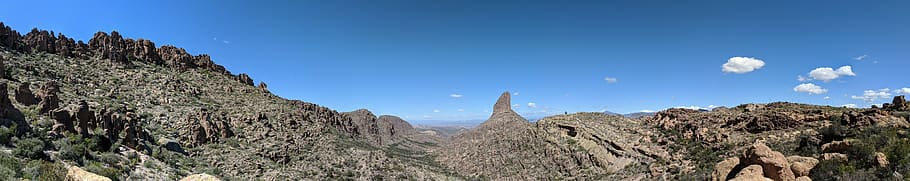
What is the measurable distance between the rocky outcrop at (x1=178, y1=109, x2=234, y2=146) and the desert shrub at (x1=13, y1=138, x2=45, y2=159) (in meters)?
15.6

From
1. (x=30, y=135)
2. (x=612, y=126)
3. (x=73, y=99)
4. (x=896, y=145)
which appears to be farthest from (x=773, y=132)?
(x=73, y=99)

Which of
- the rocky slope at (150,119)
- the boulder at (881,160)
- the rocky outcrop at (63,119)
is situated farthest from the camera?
the rocky outcrop at (63,119)

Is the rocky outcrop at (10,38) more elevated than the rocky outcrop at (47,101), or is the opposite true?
the rocky outcrop at (10,38)

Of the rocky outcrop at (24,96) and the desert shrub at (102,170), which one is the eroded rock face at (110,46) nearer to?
the rocky outcrop at (24,96)

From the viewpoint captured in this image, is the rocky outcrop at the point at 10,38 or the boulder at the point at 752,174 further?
the rocky outcrop at the point at 10,38

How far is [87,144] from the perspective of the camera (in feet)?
68.1

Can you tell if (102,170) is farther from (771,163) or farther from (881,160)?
(881,160)

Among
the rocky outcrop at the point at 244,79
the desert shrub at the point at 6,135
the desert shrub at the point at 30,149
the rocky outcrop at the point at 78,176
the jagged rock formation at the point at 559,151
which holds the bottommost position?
the jagged rock formation at the point at 559,151

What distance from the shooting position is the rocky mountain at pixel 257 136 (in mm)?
19859

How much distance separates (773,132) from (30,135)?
5921 cm

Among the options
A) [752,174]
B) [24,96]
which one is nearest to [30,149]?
[24,96]

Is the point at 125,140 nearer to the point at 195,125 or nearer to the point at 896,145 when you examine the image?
the point at 195,125

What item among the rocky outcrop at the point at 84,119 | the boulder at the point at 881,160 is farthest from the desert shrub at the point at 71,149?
the boulder at the point at 881,160

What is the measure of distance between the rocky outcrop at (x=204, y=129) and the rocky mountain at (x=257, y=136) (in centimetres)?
13
